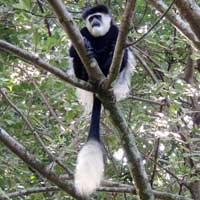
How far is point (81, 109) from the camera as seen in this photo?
107 inches

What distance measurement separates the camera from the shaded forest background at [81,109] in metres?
2.20

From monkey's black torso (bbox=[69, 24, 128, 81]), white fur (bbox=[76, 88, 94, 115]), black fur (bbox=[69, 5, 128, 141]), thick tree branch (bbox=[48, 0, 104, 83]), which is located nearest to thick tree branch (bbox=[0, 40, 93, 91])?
thick tree branch (bbox=[48, 0, 104, 83])

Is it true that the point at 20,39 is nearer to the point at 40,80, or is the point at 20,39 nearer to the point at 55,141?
the point at 40,80

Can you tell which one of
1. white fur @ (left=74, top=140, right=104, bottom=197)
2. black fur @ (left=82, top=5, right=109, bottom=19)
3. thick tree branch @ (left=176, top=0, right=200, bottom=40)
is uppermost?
black fur @ (left=82, top=5, right=109, bottom=19)

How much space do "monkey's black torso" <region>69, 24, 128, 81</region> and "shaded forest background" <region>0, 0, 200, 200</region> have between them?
0.27ft

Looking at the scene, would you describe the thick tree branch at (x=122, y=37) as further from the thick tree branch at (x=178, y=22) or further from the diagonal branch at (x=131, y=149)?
the thick tree branch at (x=178, y=22)

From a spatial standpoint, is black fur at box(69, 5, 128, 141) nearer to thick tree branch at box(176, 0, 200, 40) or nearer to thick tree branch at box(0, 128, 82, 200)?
thick tree branch at box(0, 128, 82, 200)

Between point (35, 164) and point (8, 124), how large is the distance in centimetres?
43

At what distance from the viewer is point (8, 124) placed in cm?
246

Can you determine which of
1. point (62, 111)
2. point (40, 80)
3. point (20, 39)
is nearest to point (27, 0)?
point (20, 39)

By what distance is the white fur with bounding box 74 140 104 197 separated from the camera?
2008 millimetres

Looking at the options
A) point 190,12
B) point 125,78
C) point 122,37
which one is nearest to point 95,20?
point 125,78

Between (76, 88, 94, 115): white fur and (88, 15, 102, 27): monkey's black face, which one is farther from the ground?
Result: (88, 15, 102, 27): monkey's black face

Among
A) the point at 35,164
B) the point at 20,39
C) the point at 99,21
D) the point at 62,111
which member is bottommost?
the point at 35,164
